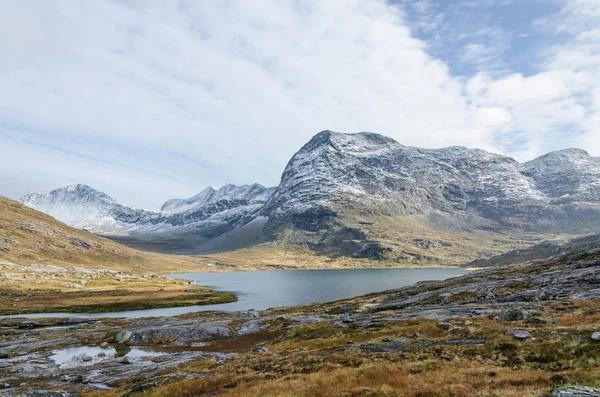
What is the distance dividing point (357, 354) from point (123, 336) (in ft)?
178

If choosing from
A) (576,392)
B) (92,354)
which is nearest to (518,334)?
(576,392)

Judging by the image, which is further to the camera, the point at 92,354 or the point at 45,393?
the point at 92,354

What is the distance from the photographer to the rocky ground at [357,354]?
23250 millimetres

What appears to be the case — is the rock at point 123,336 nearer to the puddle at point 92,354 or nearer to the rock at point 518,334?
the puddle at point 92,354

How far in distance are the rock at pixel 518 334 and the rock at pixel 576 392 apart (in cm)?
1676

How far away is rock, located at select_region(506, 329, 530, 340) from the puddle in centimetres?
5054

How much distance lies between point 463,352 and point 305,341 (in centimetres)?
2934

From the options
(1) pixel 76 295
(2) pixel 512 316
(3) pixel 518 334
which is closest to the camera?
(3) pixel 518 334

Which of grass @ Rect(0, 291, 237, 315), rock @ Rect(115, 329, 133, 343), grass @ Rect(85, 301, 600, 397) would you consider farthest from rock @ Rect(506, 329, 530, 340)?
grass @ Rect(0, 291, 237, 315)

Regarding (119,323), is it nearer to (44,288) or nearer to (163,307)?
(163,307)

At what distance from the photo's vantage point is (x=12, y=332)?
261 feet

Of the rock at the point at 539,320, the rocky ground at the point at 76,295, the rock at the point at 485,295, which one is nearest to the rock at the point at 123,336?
the rocky ground at the point at 76,295

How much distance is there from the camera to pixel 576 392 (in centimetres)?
1656

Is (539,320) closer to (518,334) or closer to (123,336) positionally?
(518,334)
